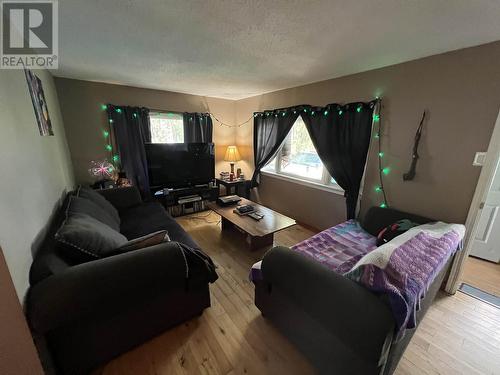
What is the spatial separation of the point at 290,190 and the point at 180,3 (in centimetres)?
276

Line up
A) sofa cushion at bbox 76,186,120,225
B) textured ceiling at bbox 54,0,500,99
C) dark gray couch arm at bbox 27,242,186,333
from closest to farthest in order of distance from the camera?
dark gray couch arm at bbox 27,242,186,333, textured ceiling at bbox 54,0,500,99, sofa cushion at bbox 76,186,120,225

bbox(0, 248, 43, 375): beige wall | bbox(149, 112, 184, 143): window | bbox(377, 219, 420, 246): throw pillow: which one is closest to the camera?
bbox(0, 248, 43, 375): beige wall

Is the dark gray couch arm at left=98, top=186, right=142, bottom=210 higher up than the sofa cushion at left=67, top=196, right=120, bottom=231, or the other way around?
the sofa cushion at left=67, top=196, right=120, bottom=231

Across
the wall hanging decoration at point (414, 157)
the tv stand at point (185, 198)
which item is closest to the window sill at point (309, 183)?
the wall hanging decoration at point (414, 157)

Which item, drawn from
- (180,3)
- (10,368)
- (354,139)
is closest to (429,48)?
(354,139)

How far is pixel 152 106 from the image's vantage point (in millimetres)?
3330

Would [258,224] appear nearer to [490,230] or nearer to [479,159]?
[479,159]

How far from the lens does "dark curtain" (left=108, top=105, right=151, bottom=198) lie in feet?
10.0

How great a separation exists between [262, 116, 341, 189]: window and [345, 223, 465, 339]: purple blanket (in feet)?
5.27

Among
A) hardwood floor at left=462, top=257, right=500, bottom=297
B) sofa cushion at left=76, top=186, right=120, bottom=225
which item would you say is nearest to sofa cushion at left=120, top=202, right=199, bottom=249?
sofa cushion at left=76, top=186, right=120, bottom=225

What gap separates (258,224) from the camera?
2314 mm

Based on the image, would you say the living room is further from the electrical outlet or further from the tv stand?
the tv stand

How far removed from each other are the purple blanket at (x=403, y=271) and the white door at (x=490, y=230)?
163 centimetres

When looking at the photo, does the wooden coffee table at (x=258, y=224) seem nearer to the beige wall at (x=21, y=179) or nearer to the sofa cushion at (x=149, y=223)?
the sofa cushion at (x=149, y=223)
